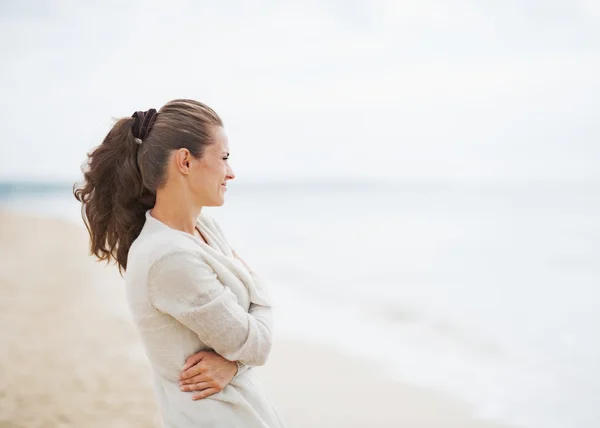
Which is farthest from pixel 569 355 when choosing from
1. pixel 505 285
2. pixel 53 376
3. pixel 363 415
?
pixel 53 376

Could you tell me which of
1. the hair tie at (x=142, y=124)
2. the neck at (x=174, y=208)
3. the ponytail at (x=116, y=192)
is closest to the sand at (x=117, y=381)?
the ponytail at (x=116, y=192)

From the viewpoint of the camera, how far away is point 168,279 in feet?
4.18

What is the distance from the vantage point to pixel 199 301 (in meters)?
1.27

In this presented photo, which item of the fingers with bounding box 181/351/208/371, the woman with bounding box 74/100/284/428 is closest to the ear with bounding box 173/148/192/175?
the woman with bounding box 74/100/284/428

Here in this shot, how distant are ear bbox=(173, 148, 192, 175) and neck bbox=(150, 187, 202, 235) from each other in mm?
56

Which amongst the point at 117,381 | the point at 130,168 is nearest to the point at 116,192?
the point at 130,168

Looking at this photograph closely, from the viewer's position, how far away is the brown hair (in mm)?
1365

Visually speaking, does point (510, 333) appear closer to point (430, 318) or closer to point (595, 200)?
point (430, 318)

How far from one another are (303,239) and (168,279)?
12699 millimetres

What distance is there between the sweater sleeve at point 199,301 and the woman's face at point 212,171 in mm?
171

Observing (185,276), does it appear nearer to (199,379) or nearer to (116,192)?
(199,379)

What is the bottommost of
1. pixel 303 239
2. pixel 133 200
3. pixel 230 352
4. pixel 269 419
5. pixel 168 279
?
pixel 303 239

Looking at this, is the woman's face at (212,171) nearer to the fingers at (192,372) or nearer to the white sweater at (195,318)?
the white sweater at (195,318)

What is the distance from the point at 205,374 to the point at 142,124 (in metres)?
0.57
